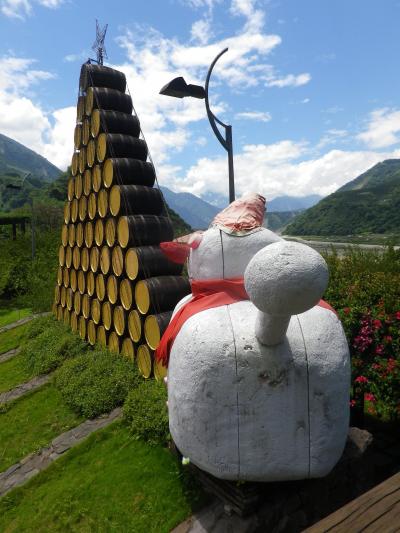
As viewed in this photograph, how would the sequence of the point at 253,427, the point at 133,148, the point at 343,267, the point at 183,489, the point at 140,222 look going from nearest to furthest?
1. the point at 253,427
2. the point at 183,489
3. the point at 343,267
4. the point at 140,222
5. the point at 133,148

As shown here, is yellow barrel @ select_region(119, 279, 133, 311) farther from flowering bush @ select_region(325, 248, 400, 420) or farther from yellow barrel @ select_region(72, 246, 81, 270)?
flowering bush @ select_region(325, 248, 400, 420)

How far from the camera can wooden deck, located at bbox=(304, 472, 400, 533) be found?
1.42 metres

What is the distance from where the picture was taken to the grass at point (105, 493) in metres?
3.71

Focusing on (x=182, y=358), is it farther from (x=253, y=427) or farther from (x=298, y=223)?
(x=298, y=223)

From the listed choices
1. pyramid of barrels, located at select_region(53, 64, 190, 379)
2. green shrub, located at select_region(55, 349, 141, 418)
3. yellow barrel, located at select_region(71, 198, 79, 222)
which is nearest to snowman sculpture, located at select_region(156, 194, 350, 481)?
pyramid of barrels, located at select_region(53, 64, 190, 379)

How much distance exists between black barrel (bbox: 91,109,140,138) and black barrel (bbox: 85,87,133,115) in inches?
8.5

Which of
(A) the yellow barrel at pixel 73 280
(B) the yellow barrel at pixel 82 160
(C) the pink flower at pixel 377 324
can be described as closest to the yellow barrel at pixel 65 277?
(A) the yellow barrel at pixel 73 280

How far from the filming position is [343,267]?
5031 mm

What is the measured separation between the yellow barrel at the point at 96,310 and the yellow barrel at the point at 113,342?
23.0 inches

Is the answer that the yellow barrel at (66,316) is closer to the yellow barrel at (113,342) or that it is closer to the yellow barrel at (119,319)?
the yellow barrel at (113,342)

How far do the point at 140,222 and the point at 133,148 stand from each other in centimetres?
178

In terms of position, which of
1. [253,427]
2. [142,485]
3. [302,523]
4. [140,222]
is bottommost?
[142,485]

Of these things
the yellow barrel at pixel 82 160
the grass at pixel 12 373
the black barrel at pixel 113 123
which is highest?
the black barrel at pixel 113 123

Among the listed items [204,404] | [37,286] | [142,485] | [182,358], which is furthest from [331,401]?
[37,286]
